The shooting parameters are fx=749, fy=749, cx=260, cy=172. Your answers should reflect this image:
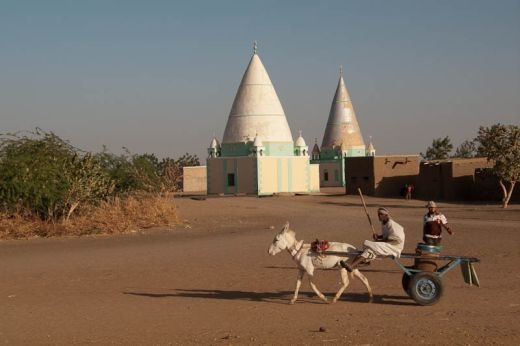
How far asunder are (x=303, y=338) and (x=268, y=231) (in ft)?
44.5

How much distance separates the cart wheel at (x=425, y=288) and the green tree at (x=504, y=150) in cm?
2201

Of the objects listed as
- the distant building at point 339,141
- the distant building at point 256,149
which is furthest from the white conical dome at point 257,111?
the distant building at point 339,141

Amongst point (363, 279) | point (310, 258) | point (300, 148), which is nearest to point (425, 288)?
point (363, 279)

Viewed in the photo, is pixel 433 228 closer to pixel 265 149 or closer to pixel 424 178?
pixel 424 178

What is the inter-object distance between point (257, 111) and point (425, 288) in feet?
112

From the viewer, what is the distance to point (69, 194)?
74.9 ft

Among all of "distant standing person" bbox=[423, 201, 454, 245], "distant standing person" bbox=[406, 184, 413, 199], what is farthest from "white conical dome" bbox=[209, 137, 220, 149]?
"distant standing person" bbox=[423, 201, 454, 245]

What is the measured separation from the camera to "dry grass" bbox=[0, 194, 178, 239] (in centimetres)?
2156

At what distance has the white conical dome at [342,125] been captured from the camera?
183 ft

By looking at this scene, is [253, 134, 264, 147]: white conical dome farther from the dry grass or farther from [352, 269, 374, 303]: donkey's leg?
[352, 269, 374, 303]: donkey's leg

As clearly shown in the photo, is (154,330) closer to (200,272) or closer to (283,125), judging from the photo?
(200,272)

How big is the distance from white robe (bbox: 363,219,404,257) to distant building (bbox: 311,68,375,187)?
149 feet

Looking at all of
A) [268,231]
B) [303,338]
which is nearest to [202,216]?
[268,231]

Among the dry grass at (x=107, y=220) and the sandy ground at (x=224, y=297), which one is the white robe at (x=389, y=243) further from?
the dry grass at (x=107, y=220)
